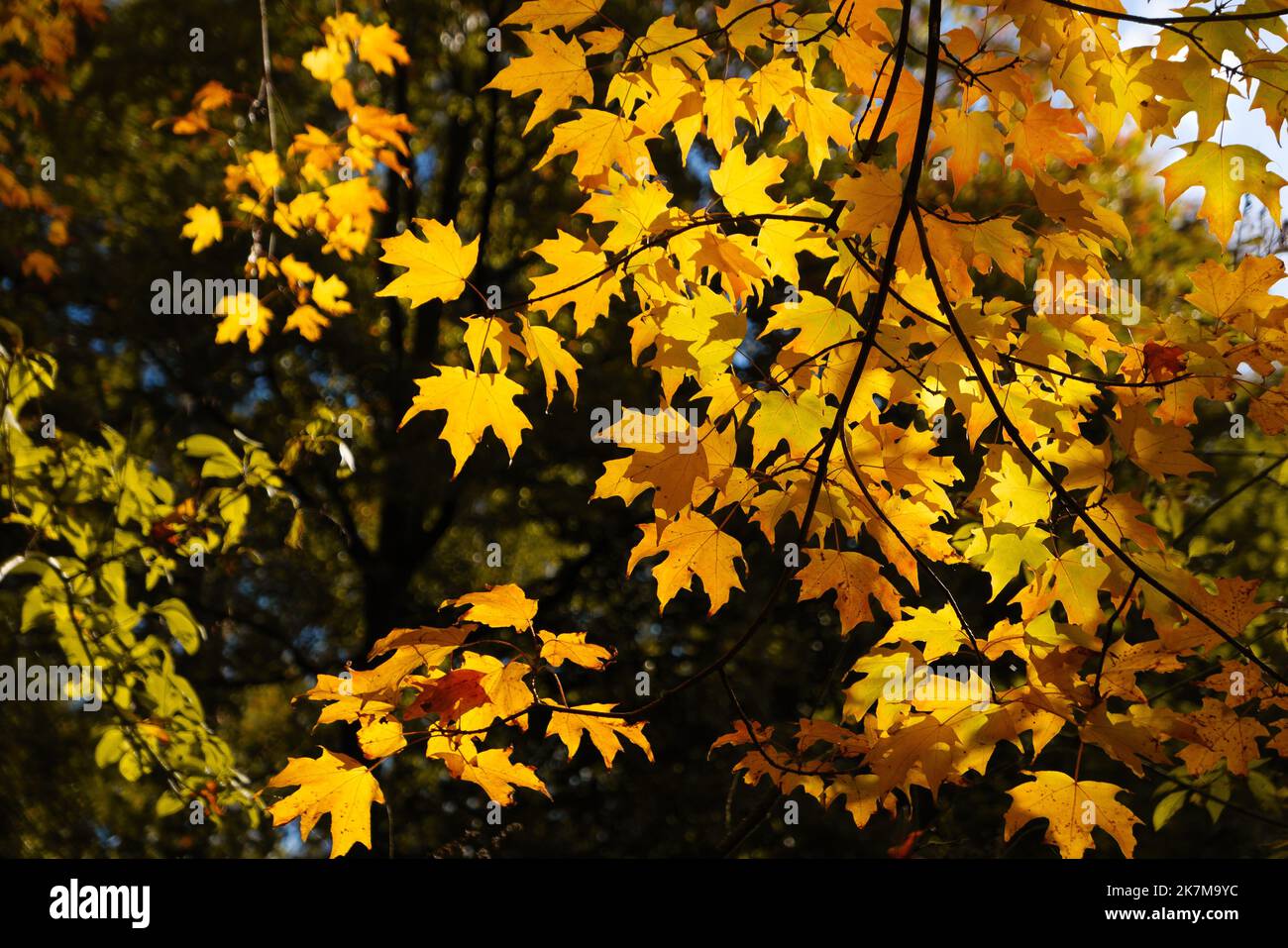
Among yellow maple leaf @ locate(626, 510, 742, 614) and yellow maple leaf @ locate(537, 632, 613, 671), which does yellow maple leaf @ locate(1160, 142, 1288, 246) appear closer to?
yellow maple leaf @ locate(626, 510, 742, 614)

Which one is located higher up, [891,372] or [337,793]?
[891,372]

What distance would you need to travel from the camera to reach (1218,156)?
1613 millimetres

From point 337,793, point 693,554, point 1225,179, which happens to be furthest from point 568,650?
point 1225,179

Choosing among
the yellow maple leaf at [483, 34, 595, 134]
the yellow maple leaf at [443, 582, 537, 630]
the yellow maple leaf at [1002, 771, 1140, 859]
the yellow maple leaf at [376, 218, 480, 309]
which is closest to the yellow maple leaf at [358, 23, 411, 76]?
the yellow maple leaf at [483, 34, 595, 134]

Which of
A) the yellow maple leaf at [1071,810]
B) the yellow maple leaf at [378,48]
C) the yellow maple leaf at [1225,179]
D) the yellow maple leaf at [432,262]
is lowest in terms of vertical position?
the yellow maple leaf at [1071,810]

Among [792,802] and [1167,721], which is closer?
[1167,721]

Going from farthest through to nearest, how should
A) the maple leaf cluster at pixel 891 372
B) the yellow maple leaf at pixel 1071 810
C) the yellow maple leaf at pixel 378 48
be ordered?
the yellow maple leaf at pixel 378 48 → the yellow maple leaf at pixel 1071 810 → the maple leaf cluster at pixel 891 372

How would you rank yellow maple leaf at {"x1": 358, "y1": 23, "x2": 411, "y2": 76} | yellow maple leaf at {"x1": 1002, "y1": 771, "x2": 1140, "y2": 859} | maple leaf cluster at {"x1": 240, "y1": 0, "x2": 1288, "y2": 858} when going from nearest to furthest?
1. maple leaf cluster at {"x1": 240, "y1": 0, "x2": 1288, "y2": 858}
2. yellow maple leaf at {"x1": 1002, "y1": 771, "x2": 1140, "y2": 859}
3. yellow maple leaf at {"x1": 358, "y1": 23, "x2": 411, "y2": 76}

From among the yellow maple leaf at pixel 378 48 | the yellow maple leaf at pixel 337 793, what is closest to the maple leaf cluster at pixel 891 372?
the yellow maple leaf at pixel 337 793

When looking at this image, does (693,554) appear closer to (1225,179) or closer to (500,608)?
(500,608)

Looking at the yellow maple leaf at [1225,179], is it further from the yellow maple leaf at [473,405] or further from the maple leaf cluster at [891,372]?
the yellow maple leaf at [473,405]

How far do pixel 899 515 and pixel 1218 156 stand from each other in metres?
0.80

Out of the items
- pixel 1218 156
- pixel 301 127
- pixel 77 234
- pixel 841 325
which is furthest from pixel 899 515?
pixel 77 234

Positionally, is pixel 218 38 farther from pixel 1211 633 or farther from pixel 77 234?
pixel 1211 633
